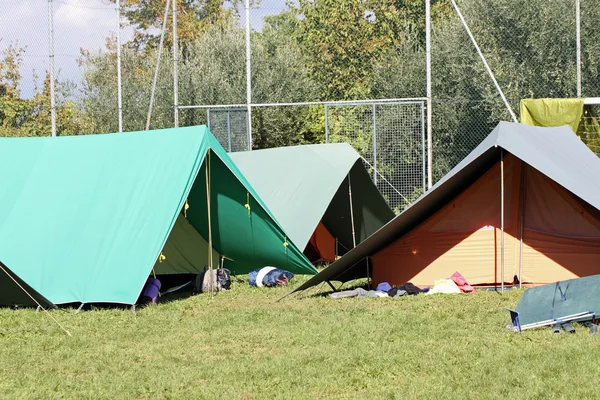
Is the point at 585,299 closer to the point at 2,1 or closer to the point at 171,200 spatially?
the point at 171,200

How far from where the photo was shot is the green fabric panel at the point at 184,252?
10.5m

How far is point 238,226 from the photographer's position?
1019cm

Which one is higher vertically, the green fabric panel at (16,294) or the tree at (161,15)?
the tree at (161,15)

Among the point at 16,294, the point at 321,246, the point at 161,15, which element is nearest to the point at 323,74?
the point at 161,15

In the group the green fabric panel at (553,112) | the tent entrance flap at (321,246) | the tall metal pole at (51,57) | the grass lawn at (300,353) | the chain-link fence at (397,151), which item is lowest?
the tent entrance flap at (321,246)

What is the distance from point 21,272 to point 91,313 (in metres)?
1.26

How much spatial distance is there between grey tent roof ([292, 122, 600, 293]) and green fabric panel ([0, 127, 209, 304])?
1.66m

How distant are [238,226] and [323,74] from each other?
16.8 meters

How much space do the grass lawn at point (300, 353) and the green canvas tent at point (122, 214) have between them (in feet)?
1.99

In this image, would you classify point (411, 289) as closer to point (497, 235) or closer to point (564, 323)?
point (497, 235)

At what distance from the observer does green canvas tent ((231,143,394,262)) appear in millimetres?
11297

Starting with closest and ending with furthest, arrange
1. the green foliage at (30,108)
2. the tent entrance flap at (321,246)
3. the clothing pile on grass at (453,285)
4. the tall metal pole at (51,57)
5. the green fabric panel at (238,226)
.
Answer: the clothing pile on grass at (453,285) → the green fabric panel at (238,226) → the tent entrance flap at (321,246) → the tall metal pole at (51,57) → the green foliage at (30,108)

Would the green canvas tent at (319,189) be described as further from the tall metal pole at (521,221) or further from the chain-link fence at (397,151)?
the tall metal pole at (521,221)

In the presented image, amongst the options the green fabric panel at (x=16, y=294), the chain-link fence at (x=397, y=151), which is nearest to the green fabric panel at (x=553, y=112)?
the chain-link fence at (x=397, y=151)
